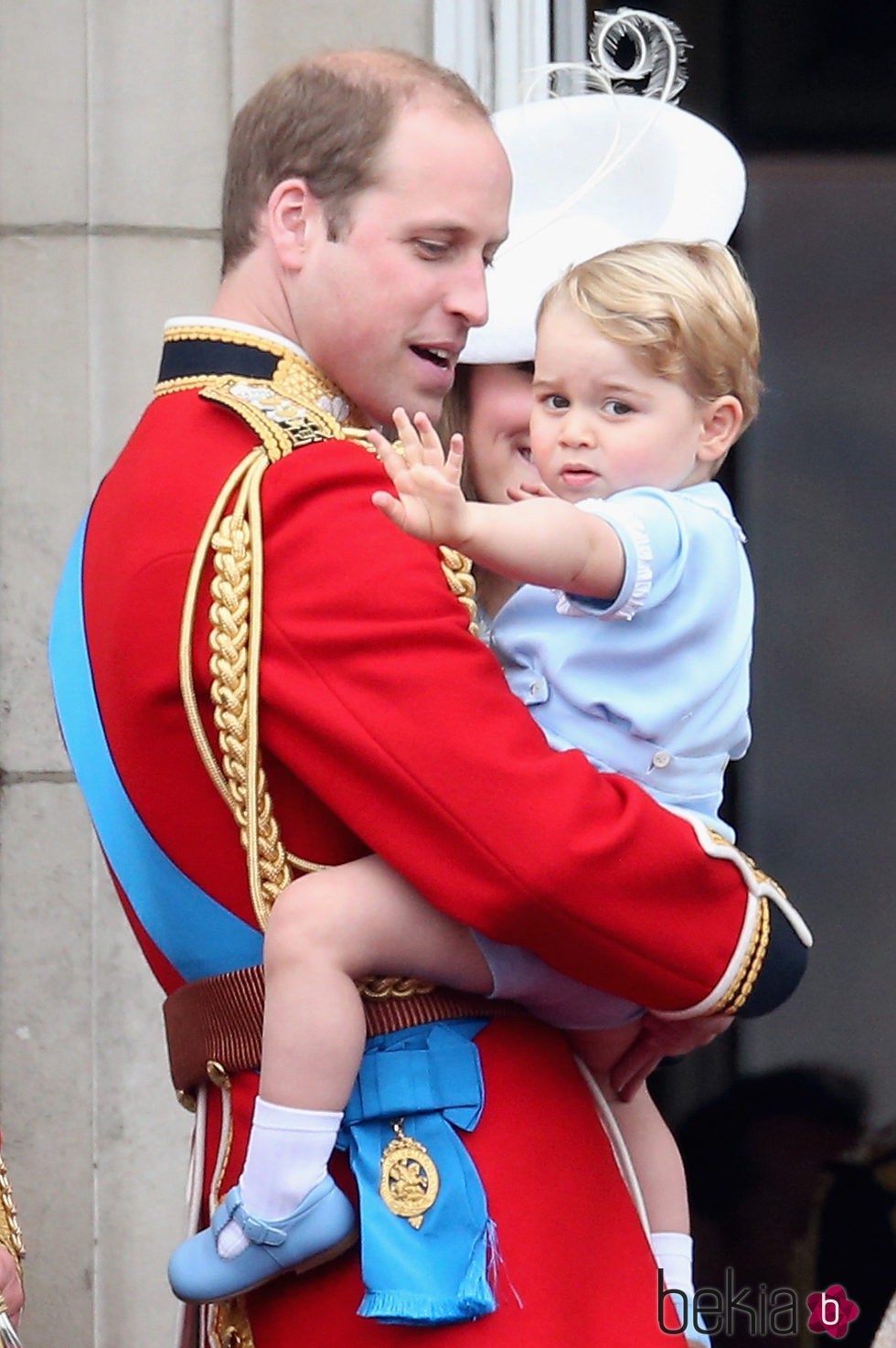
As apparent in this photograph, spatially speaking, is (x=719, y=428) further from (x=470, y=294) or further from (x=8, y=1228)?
(x=8, y=1228)

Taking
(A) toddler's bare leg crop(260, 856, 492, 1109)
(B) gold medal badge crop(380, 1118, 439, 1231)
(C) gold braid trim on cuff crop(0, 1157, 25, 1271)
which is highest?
(A) toddler's bare leg crop(260, 856, 492, 1109)

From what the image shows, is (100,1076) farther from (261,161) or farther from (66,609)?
(261,161)

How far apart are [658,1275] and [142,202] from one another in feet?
7.23

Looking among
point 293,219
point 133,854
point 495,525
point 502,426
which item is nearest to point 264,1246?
point 133,854

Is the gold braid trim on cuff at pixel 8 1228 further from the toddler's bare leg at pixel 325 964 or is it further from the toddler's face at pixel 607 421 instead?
the toddler's face at pixel 607 421

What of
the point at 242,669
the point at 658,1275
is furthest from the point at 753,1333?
the point at 242,669

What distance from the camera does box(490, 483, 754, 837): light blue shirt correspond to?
6.34 ft

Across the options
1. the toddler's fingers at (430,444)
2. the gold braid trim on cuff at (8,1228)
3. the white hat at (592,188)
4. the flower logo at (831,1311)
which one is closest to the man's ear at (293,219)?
the toddler's fingers at (430,444)

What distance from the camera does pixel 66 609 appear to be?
200 centimetres

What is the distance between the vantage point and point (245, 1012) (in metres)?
1.84

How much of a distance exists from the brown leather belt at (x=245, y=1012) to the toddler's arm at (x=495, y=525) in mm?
387

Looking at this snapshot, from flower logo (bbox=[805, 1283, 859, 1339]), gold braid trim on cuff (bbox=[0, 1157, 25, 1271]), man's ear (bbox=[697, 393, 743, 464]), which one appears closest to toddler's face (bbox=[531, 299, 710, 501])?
man's ear (bbox=[697, 393, 743, 464])

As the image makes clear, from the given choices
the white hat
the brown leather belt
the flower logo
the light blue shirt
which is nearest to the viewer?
the brown leather belt

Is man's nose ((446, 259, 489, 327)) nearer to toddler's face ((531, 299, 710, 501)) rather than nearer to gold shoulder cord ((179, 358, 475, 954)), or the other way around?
toddler's face ((531, 299, 710, 501))
